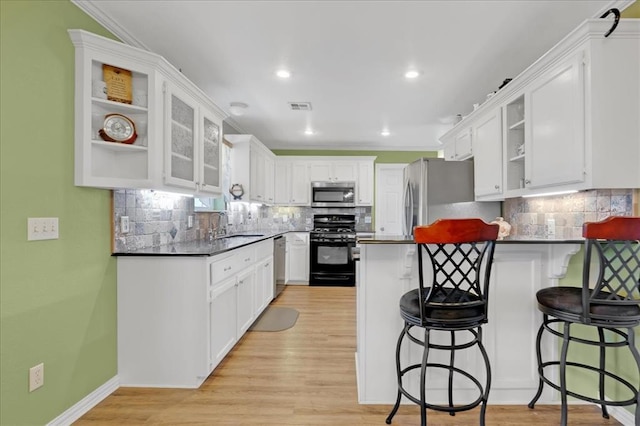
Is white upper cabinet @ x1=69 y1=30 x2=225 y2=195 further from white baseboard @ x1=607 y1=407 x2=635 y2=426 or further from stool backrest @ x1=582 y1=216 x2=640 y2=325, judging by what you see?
white baseboard @ x1=607 y1=407 x2=635 y2=426

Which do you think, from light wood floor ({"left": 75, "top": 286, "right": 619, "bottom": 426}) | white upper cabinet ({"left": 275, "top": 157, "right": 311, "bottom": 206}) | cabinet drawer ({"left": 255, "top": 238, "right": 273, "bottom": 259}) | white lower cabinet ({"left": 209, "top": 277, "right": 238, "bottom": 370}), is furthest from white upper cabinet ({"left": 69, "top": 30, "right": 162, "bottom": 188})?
white upper cabinet ({"left": 275, "top": 157, "right": 311, "bottom": 206})

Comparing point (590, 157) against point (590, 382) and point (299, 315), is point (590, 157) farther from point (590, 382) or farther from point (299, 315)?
point (299, 315)

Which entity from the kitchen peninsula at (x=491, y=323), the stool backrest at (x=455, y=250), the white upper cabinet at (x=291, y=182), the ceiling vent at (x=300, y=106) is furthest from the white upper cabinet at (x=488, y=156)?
the white upper cabinet at (x=291, y=182)

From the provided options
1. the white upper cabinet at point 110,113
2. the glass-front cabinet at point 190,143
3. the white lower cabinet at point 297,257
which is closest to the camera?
the white upper cabinet at point 110,113

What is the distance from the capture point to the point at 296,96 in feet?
11.8

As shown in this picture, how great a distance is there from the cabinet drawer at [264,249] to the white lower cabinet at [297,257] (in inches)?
55.0

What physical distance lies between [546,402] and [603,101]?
1.86 metres

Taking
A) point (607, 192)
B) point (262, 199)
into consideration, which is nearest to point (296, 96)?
point (262, 199)

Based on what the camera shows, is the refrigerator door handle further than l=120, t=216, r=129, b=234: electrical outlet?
Yes

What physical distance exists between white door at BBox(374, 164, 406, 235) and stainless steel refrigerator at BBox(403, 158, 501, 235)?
2625 millimetres

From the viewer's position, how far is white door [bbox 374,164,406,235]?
6227mm

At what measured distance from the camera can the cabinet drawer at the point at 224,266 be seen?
2.38m

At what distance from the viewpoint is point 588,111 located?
6.00ft

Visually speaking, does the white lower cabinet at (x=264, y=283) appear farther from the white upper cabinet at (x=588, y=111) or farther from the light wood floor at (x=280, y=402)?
the white upper cabinet at (x=588, y=111)
